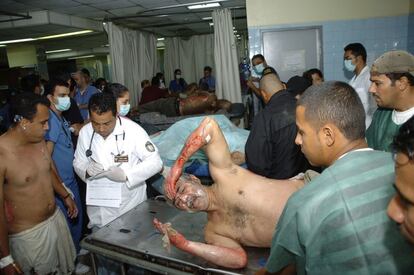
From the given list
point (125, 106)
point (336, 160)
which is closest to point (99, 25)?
point (125, 106)

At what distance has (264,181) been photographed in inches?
69.5

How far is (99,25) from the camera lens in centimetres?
754

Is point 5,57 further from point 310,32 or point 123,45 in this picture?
point 310,32

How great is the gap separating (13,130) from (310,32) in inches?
173

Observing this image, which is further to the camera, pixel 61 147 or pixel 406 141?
pixel 61 147

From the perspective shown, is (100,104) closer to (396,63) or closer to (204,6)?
(396,63)

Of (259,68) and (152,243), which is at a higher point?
(259,68)

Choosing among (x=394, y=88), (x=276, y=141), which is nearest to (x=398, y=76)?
(x=394, y=88)

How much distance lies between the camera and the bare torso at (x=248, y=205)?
1703mm

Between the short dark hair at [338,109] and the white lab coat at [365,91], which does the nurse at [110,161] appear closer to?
the short dark hair at [338,109]

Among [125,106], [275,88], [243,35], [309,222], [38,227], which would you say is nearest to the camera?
[309,222]

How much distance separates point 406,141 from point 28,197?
7.35ft

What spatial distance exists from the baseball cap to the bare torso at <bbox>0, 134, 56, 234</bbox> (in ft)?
7.89

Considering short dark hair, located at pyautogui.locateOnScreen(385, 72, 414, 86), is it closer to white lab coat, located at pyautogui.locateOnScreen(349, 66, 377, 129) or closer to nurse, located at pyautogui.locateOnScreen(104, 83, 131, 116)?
white lab coat, located at pyautogui.locateOnScreen(349, 66, 377, 129)
